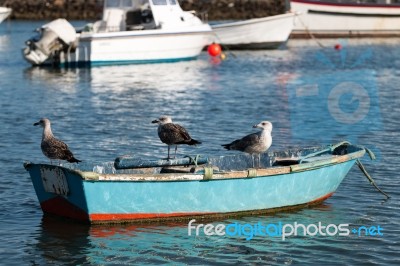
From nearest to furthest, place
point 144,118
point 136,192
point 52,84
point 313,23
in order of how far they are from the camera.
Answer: point 136,192 < point 144,118 < point 52,84 < point 313,23

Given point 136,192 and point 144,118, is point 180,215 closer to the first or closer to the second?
point 136,192

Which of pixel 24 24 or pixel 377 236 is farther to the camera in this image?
pixel 24 24

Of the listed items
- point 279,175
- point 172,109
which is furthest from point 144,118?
point 279,175

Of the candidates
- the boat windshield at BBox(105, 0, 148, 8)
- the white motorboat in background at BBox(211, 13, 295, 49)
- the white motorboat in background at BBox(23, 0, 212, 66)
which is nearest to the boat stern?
the white motorboat in background at BBox(23, 0, 212, 66)

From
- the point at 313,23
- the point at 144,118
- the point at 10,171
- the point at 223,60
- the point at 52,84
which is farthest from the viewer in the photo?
the point at 313,23

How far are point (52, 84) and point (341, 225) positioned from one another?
18.9 meters

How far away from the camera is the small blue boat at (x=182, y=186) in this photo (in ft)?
41.8

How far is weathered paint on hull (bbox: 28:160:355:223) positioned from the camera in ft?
41.8

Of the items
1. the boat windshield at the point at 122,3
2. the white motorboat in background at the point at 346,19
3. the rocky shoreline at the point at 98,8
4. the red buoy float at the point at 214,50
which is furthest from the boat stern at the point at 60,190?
the rocky shoreline at the point at 98,8

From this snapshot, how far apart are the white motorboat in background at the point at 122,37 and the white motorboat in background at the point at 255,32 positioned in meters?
6.30

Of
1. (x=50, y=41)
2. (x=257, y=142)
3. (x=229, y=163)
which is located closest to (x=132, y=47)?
(x=50, y=41)

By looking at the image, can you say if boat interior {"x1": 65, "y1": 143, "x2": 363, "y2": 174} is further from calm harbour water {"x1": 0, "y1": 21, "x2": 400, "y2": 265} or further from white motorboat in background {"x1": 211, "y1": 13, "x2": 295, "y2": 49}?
white motorboat in background {"x1": 211, "y1": 13, "x2": 295, "y2": 49}

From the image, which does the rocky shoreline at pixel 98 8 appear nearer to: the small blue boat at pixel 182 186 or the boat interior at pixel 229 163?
the boat interior at pixel 229 163

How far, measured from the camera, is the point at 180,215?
13.3 metres
